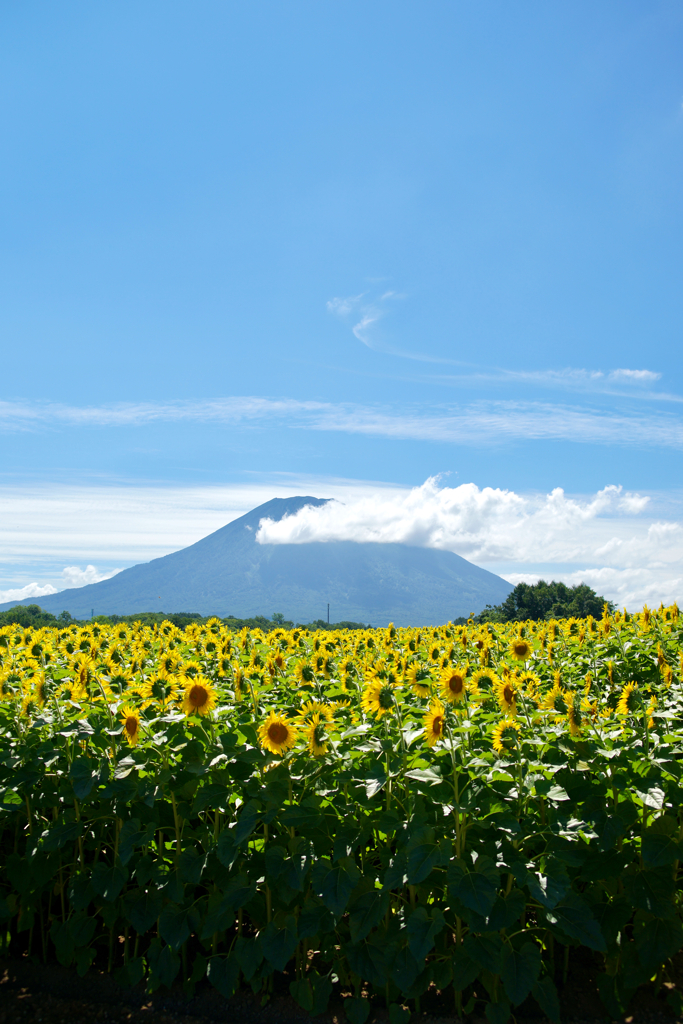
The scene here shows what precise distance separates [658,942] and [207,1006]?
278 cm

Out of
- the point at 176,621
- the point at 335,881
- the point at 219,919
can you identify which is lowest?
the point at 219,919

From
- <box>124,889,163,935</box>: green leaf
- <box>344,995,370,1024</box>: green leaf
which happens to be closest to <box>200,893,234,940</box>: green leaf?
<box>124,889,163,935</box>: green leaf

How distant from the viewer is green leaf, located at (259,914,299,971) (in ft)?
12.2

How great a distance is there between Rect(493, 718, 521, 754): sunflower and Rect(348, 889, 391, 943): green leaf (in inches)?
39.8

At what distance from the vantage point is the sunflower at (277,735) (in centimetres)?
375

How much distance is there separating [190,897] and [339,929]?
0.95 metres

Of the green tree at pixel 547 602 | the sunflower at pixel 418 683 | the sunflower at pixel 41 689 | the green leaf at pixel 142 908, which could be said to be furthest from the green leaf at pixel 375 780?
the green tree at pixel 547 602

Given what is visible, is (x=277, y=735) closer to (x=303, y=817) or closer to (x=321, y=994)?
(x=303, y=817)

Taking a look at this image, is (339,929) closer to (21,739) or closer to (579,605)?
(21,739)

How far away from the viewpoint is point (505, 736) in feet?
12.5

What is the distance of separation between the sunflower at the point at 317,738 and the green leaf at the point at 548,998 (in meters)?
1.79

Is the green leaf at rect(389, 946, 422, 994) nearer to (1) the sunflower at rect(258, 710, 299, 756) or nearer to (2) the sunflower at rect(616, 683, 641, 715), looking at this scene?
(1) the sunflower at rect(258, 710, 299, 756)

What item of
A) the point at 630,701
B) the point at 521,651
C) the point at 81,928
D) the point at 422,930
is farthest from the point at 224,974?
the point at 521,651

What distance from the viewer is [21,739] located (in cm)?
457
